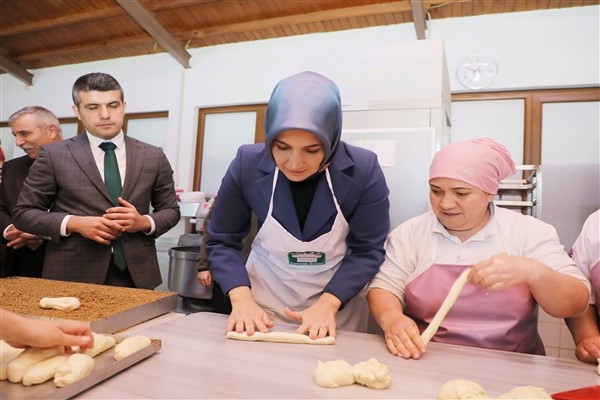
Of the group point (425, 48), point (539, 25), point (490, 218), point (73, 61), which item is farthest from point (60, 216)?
point (73, 61)

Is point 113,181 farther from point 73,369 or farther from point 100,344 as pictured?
point 73,369

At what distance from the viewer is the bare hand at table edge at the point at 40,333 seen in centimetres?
71

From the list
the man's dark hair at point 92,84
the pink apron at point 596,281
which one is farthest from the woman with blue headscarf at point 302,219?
the man's dark hair at point 92,84

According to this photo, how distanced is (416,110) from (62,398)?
220 centimetres

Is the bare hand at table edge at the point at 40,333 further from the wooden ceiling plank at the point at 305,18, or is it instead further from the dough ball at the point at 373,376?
the wooden ceiling plank at the point at 305,18

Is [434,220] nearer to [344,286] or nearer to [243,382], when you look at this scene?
[344,286]

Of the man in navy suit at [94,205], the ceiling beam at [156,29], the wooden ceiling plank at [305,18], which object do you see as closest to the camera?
the man in navy suit at [94,205]

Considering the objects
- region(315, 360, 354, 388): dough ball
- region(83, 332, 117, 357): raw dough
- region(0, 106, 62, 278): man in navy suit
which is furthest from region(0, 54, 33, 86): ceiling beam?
region(315, 360, 354, 388): dough ball

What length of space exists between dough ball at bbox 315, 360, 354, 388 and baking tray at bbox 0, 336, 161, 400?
0.38 meters

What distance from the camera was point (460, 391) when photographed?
725mm

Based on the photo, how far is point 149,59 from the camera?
220 inches

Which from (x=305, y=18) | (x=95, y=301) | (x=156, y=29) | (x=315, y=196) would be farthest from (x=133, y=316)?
(x=156, y=29)

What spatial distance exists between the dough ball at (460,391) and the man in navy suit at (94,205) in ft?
3.96

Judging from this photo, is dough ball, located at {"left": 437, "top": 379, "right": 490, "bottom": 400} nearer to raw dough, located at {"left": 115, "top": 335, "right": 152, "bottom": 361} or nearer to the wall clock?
raw dough, located at {"left": 115, "top": 335, "right": 152, "bottom": 361}
